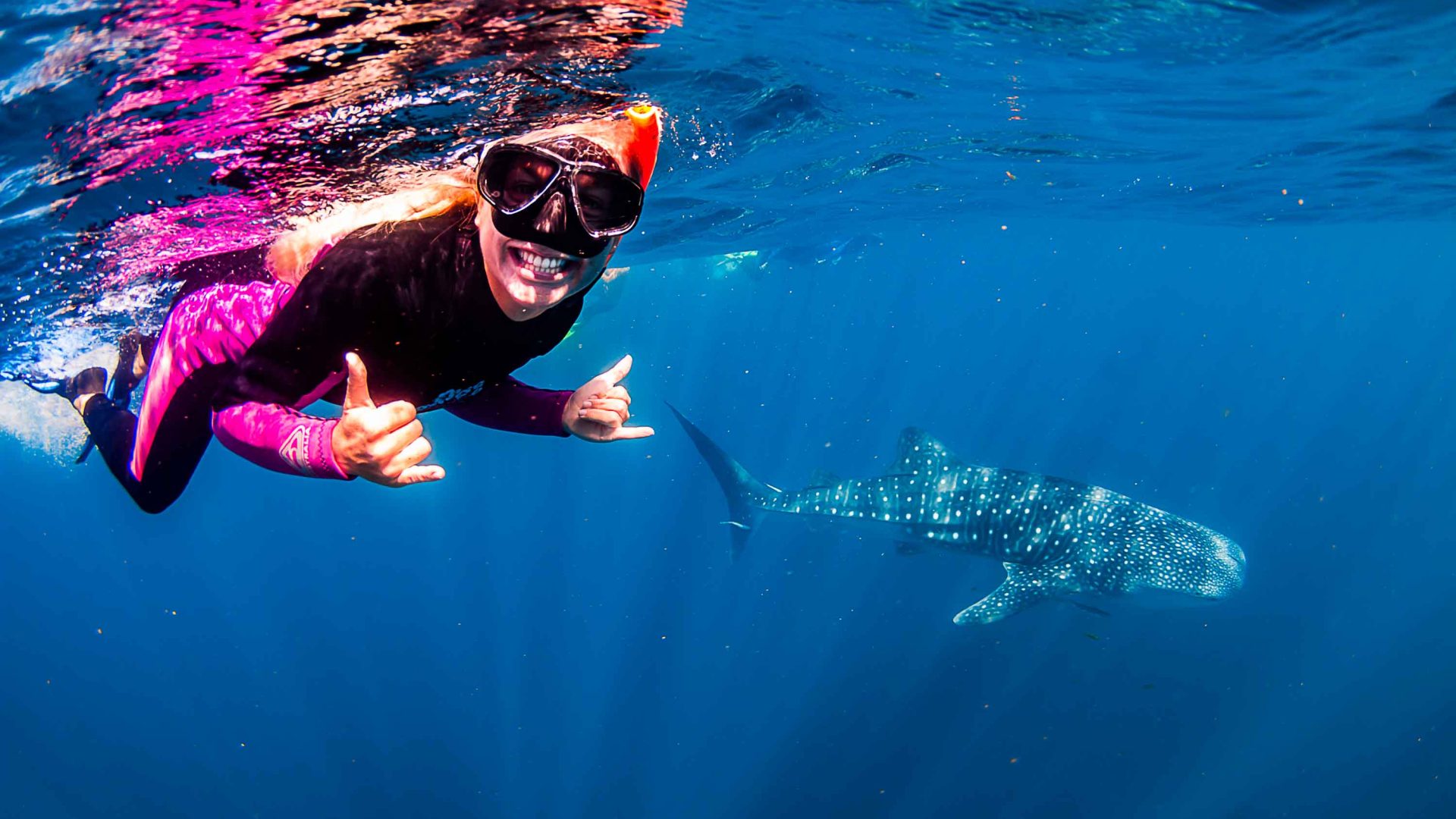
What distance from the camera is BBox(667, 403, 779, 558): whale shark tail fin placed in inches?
443

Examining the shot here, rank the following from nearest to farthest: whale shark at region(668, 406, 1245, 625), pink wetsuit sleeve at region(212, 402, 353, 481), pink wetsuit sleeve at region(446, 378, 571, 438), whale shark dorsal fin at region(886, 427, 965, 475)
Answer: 1. pink wetsuit sleeve at region(212, 402, 353, 481)
2. pink wetsuit sleeve at region(446, 378, 571, 438)
3. whale shark at region(668, 406, 1245, 625)
4. whale shark dorsal fin at region(886, 427, 965, 475)

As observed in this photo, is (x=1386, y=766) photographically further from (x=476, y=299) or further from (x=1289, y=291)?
(x=1289, y=291)

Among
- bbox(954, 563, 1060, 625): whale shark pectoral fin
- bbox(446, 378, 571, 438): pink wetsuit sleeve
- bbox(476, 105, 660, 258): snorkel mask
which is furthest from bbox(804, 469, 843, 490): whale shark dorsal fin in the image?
bbox(476, 105, 660, 258): snorkel mask

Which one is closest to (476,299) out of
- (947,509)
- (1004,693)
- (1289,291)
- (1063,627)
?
(947,509)

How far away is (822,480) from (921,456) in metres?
1.59

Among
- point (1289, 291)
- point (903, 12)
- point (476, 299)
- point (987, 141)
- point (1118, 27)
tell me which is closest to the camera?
point (476, 299)

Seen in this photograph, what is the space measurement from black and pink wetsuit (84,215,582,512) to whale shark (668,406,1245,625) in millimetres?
5130

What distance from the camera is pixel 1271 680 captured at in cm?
1557

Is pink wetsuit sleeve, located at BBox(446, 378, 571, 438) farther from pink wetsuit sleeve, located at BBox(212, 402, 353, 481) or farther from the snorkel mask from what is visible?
pink wetsuit sleeve, located at BBox(212, 402, 353, 481)

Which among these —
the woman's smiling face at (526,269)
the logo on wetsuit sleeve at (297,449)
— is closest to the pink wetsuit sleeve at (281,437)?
the logo on wetsuit sleeve at (297,449)

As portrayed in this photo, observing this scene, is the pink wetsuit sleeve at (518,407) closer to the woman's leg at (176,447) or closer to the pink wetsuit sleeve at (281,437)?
Answer: the woman's leg at (176,447)

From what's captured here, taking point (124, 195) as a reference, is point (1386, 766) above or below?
below

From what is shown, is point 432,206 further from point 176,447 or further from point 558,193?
point 176,447

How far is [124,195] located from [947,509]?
35.3 ft
